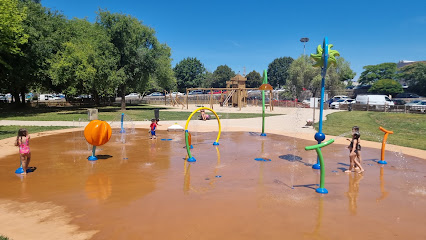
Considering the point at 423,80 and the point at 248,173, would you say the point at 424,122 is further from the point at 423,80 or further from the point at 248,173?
the point at 423,80

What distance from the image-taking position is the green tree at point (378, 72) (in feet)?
275

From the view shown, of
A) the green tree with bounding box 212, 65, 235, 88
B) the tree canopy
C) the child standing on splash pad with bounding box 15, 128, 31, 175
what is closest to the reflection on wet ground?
the child standing on splash pad with bounding box 15, 128, 31, 175

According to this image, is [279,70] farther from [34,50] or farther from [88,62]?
[34,50]

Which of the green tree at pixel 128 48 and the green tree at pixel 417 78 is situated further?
the green tree at pixel 417 78

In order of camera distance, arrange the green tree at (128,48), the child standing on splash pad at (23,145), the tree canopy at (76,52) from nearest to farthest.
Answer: the child standing on splash pad at (23,145)
the tree canopy at (76,52)
the green tree at (128,48)

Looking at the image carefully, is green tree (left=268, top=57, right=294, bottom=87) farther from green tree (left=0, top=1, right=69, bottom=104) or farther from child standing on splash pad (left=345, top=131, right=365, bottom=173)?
child standing on splash pad (left=345, top=131, right=365, bottom=173)

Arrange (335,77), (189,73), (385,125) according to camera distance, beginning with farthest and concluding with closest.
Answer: (189,73)
(335,77)
(385,125)

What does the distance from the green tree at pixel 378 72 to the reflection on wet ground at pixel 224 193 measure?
85.0 meters

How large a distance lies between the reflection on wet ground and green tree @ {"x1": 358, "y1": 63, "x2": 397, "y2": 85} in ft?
279

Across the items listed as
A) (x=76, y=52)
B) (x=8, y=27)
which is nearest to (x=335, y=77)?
(x=76, y=52)

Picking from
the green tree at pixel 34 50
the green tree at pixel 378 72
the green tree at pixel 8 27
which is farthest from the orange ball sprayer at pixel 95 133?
the green tree at pixel 378 72

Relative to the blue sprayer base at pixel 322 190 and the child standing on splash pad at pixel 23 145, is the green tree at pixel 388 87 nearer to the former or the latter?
the blue sprayer base at pixel 322 190

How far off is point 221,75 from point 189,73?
17.7 m

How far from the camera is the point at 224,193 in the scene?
692cm
